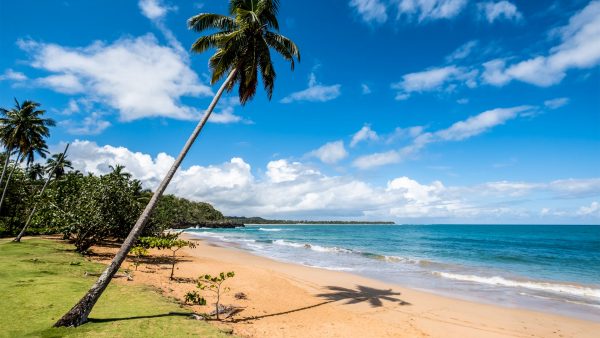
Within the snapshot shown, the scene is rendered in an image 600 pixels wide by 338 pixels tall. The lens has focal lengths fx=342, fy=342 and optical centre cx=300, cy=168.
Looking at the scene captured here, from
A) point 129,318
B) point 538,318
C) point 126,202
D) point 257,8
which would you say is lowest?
point 538,318

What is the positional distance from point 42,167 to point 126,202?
54.7 m

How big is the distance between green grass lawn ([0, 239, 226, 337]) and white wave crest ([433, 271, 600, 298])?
65.0 feet

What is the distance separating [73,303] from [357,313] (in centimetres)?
957

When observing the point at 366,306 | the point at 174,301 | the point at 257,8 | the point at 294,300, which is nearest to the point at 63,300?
the point at 174,301

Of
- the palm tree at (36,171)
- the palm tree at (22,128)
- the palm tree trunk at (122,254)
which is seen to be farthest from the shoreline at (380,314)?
the palm tree at (36,171)

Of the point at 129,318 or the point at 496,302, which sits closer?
the point at 129,318

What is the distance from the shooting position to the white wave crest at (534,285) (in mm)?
19495

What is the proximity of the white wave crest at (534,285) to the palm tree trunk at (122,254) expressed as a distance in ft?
66.9

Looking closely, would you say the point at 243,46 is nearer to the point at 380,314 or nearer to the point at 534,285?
the point at 380,314

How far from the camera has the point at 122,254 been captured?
30.8 ft

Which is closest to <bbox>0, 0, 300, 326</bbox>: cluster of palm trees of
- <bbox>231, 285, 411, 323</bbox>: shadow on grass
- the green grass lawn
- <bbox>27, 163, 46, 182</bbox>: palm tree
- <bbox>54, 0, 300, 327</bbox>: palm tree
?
<bbox>54, 0, 300, 327</bbox>: palm tree

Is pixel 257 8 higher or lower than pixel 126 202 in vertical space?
higher

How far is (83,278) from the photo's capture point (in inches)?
527

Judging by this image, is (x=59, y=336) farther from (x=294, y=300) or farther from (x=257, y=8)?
(x=257, y=8)
